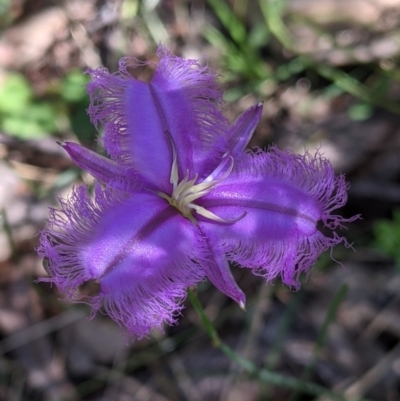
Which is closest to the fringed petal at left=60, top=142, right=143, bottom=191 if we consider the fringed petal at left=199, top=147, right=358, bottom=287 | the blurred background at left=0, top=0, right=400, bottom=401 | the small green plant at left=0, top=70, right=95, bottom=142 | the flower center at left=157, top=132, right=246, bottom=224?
the flower center at left=157, top=132, right=246, bottom=224

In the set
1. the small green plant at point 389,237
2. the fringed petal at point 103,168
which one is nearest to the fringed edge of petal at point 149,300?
the fringed petal at point 103,168

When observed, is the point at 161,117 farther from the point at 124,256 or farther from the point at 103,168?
the point at 124,256

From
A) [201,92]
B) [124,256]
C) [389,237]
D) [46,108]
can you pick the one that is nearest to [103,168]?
[124,256]

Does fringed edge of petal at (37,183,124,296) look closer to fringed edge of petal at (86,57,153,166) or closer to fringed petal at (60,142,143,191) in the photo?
fringed petal at (60,142,143,191)

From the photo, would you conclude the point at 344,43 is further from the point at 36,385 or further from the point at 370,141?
the point at 36,385

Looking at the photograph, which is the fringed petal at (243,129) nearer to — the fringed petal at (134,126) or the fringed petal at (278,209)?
the fringed petal at (278,209)

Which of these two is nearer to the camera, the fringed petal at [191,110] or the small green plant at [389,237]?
the fringed petal at [191,110]
